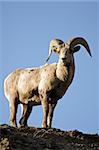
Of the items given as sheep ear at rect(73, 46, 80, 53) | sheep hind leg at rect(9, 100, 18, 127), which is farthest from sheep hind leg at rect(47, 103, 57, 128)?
sheep hind leg at rect(9, 100, 18, 127)

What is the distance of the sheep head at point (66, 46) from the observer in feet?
92.6

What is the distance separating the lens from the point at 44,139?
2511cm

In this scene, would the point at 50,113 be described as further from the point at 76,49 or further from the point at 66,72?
the point at 76,49

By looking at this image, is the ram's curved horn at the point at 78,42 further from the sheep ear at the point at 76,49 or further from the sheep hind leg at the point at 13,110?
the sheep hind leg at the point at 13,110

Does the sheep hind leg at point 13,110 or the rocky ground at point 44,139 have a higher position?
the sheep hind leg at point 13,110

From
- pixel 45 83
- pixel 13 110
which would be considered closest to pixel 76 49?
pixel 45 83

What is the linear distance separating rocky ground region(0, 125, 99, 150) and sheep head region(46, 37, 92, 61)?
3393mm

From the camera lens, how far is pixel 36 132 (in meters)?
25.9

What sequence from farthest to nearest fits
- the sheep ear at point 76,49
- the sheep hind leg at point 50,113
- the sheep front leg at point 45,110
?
the sheep ear at point 76,49
the sheep hind leg at point 50,113
the sheep front leg at point 45,110

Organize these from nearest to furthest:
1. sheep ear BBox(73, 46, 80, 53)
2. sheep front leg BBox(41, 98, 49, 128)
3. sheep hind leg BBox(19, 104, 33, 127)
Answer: sheep front leg BBox(41, 98, 49, 128) → sheep ear BBox(73, 46, 80, 53) → sheep hind leg BBox(19, 104, 33, 127)

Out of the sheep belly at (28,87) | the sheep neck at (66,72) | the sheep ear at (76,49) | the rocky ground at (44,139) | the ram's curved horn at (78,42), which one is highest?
the ram's curved horn at (78,42)

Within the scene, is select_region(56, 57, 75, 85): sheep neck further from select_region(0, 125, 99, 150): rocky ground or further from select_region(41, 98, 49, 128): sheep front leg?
select_region(0, 125, 99, 150): rocky ground

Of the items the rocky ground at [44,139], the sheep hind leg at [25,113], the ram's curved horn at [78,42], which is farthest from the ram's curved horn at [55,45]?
the rocky ground at [44,139]

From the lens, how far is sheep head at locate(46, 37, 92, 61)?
28219 millimetres
